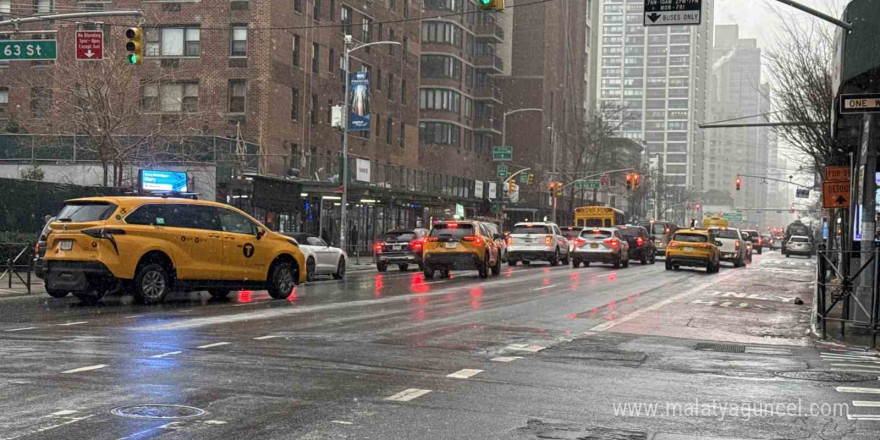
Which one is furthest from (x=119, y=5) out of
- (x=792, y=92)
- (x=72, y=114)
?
(x=792, y=92)

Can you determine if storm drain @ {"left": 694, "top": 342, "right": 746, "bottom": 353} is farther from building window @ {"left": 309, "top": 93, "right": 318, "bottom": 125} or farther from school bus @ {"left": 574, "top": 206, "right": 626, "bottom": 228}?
building window @ {"left": 309, "top": 93, "right": 318, "bottom": 125}

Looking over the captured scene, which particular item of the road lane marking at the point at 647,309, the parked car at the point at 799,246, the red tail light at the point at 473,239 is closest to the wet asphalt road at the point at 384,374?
the road lane marking at the point at 647,309

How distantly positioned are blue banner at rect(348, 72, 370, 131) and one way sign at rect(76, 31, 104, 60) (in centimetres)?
1723

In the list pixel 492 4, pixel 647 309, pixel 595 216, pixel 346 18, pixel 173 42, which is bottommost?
pixel 647 309

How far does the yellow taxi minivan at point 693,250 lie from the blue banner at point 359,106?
13691 millimetres

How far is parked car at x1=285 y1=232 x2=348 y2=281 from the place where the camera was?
30266mm

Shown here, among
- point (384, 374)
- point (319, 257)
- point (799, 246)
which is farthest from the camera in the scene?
point (799, 246)

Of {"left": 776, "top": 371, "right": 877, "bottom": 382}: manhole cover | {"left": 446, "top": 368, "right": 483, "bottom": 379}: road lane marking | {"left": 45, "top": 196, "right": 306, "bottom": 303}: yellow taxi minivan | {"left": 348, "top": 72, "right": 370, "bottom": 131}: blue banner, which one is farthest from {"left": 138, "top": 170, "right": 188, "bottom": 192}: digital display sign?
{"left": 776, "top": 371, "right": 877, "bottom": 382}: manhole cover

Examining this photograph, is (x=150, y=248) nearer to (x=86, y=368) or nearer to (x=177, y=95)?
(x=86, y=368)

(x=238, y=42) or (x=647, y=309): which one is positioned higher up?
(x=238, y=42)

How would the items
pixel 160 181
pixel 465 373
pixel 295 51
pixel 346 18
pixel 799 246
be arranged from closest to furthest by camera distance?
1. pixel 465 373
2. pixel 160 181
3. pixel 295 51
4. pixel 346 18
5. pixel 799 246

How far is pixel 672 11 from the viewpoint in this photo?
1891 cm

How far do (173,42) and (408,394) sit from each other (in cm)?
4915

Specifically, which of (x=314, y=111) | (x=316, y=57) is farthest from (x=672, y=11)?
(x=316, y=57)
